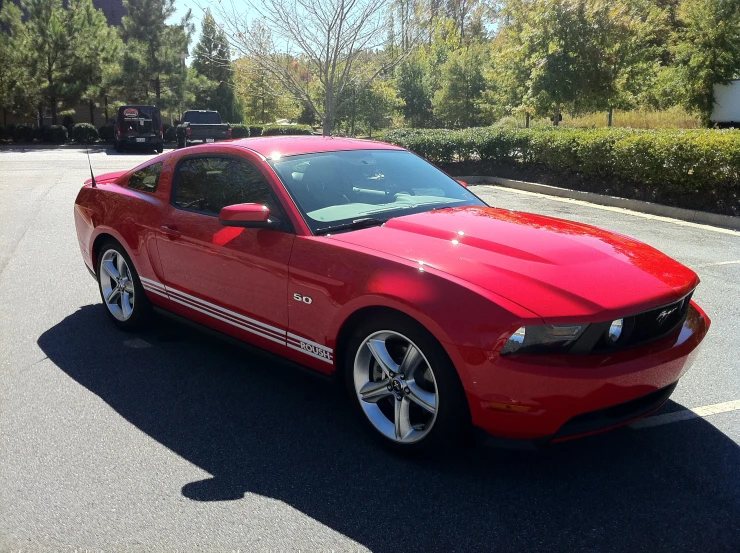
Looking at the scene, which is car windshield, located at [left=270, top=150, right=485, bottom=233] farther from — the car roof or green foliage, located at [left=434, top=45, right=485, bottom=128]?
green foliage, located at [left=434, top=45, right=485, bottom=128]

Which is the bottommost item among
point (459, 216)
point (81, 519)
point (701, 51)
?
point (81, 519)

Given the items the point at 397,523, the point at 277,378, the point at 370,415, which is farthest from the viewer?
the point at 277,378

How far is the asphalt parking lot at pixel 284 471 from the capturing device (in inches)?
113

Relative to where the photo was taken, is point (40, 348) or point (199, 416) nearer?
point (199, 416)

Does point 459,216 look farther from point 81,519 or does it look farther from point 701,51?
point 701,51

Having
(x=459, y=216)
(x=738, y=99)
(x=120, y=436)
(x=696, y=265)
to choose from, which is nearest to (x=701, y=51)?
(x=738, y=99)

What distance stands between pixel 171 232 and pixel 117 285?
1075mm

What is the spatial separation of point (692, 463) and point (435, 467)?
4.14 feet

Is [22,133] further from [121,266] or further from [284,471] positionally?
[284,471]

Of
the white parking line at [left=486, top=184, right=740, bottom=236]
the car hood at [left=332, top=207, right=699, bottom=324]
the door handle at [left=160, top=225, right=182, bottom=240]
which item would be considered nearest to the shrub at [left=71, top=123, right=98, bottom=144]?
the white parking line at [left=486, top=184, right=740, bottom=236]

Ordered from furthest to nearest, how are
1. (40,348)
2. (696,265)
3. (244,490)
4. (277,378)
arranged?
(696,265) < (40,348) < (277,378) < (244,490)

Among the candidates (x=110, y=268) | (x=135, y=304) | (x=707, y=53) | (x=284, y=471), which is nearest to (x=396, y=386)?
(x=284, y=471)

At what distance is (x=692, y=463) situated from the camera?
339 cm

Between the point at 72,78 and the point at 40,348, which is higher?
the point at 72,78
